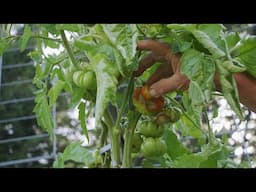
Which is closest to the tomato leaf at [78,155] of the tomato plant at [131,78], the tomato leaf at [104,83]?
the tomato plant at [131,78]

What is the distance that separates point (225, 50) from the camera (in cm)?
43

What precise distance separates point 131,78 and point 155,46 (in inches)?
1.7

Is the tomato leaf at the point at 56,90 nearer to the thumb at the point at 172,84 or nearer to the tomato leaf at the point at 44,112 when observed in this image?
the tomato leaf at the point at 44,112

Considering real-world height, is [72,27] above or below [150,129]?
above

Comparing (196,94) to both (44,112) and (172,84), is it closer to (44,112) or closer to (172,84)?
(172,84)

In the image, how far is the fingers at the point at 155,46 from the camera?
1.48 ft

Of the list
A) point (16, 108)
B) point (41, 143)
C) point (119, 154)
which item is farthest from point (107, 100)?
point (41, 143)

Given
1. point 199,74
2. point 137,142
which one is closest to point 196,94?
point 199,74

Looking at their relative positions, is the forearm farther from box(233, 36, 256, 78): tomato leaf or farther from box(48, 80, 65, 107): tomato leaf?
box(48, 80, 65, 107): tomato leaf

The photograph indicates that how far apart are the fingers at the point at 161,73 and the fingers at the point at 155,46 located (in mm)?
40

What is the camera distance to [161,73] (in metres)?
0.51
